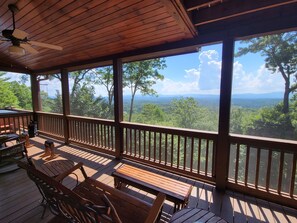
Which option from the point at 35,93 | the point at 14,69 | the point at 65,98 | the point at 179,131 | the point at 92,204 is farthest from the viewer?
→ the point at 35,93

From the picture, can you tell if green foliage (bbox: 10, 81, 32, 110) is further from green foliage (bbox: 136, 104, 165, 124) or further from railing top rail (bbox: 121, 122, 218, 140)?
railing top rail (bbox: 121, 122, 218, 140)

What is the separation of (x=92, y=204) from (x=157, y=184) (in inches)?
47.9

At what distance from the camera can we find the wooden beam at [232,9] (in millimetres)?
1893

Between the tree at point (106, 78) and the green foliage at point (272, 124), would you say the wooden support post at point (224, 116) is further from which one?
the tree at point (106, 78)

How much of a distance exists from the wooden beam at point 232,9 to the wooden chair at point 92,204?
7.86 feet

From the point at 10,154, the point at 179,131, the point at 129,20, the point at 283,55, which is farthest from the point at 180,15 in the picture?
the point at 283,55

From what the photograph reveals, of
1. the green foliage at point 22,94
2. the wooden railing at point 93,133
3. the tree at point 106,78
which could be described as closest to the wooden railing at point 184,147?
the wooden railing at point 93,133

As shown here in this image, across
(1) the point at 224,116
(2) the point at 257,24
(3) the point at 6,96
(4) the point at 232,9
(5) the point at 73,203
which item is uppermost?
(4) the point at 232,9

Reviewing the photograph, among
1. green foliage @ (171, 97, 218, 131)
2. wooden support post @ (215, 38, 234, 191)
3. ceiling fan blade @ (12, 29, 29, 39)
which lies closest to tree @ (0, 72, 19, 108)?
green foliage @ (171, 97, 218, 131)

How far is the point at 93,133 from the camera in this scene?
4.45 m

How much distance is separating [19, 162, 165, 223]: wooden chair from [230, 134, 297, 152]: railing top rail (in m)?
1.70

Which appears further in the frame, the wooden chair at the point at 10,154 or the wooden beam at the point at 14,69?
the wooden beam at the point at 14,69

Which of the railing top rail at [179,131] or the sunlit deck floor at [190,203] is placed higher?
the railing top rail at [179,131]

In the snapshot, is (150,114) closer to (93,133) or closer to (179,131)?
(93,133)
